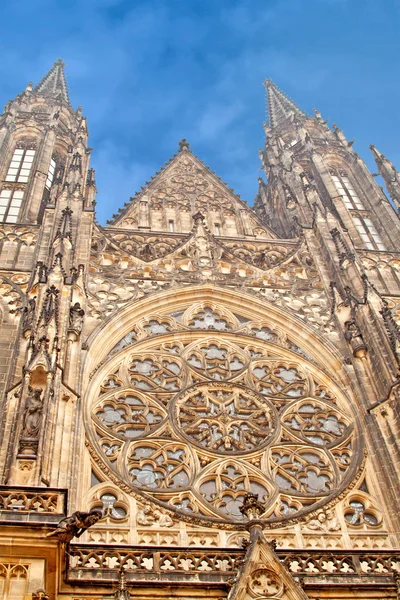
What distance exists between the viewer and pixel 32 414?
10742 mm

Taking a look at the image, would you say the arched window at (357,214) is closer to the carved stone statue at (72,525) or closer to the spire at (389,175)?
the spire at (389,175)

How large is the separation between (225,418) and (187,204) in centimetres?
938

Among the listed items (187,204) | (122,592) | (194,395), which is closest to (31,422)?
(122,592)

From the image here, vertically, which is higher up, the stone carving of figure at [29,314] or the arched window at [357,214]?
the arched window at [357,214]

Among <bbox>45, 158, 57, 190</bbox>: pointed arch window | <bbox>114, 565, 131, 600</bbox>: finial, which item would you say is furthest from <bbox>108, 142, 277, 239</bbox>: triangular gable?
<bbox>114, 565, 131, 600</bbox>: finial

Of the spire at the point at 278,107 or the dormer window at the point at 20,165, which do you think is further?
the spire at the point at 278,107

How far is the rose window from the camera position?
12008mm

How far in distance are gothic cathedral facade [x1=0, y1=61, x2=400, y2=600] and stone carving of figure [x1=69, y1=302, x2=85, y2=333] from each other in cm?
3

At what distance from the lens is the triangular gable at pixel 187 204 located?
20281 millimetres

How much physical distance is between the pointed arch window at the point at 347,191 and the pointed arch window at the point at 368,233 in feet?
2.30

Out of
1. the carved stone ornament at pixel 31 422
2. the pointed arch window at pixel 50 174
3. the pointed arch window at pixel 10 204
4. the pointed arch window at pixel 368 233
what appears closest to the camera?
the carved stone ornament at pixel 31 422

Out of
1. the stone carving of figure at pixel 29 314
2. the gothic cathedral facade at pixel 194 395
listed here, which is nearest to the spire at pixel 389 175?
the gothic cathedral facade at pixel 194 395

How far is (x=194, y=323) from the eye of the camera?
52.3ft

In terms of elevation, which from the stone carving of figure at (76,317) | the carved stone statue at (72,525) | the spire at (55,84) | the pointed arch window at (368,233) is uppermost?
the spire at (55,84)
